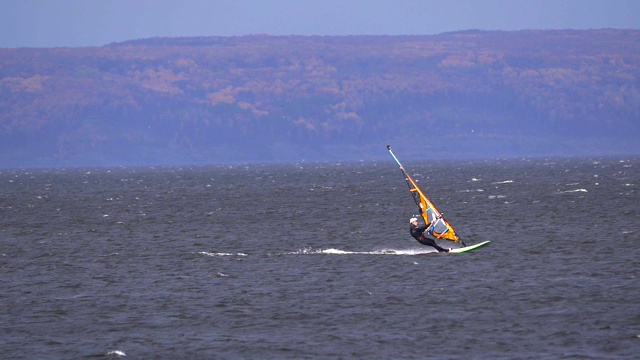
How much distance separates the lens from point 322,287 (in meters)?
42.6

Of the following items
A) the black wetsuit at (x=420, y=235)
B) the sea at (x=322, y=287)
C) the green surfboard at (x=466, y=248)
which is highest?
the black wetsuit at (x=420, y=235)

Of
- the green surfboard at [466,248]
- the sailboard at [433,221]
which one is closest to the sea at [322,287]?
the green surfboard at [466,248]

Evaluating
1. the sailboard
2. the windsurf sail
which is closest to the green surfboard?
the sailboard

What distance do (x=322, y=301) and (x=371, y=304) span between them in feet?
5.55

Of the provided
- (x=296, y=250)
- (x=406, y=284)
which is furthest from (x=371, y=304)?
(x=296, y=250)

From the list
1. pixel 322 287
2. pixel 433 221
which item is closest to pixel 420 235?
pixel 433 221

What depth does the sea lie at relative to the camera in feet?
107

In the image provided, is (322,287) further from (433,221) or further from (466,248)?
(466,248)

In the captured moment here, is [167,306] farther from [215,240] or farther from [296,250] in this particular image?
[215,240]

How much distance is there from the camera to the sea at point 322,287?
3272 cm

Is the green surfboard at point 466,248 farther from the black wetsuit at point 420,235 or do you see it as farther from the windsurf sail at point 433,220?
the windsurf sail at point 433,220

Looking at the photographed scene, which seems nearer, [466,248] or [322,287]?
[322,287]

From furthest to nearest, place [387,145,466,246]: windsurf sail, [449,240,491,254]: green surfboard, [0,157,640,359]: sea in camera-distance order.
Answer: [449,240,491,254]: green surfboard
[387,145,466,246]: windsurf sail
[0,157,640,359]: sea

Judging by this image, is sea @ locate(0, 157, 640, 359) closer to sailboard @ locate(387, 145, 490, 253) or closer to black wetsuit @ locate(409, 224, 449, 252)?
black wetsuit @ locate(409, 224, 449, 252)
